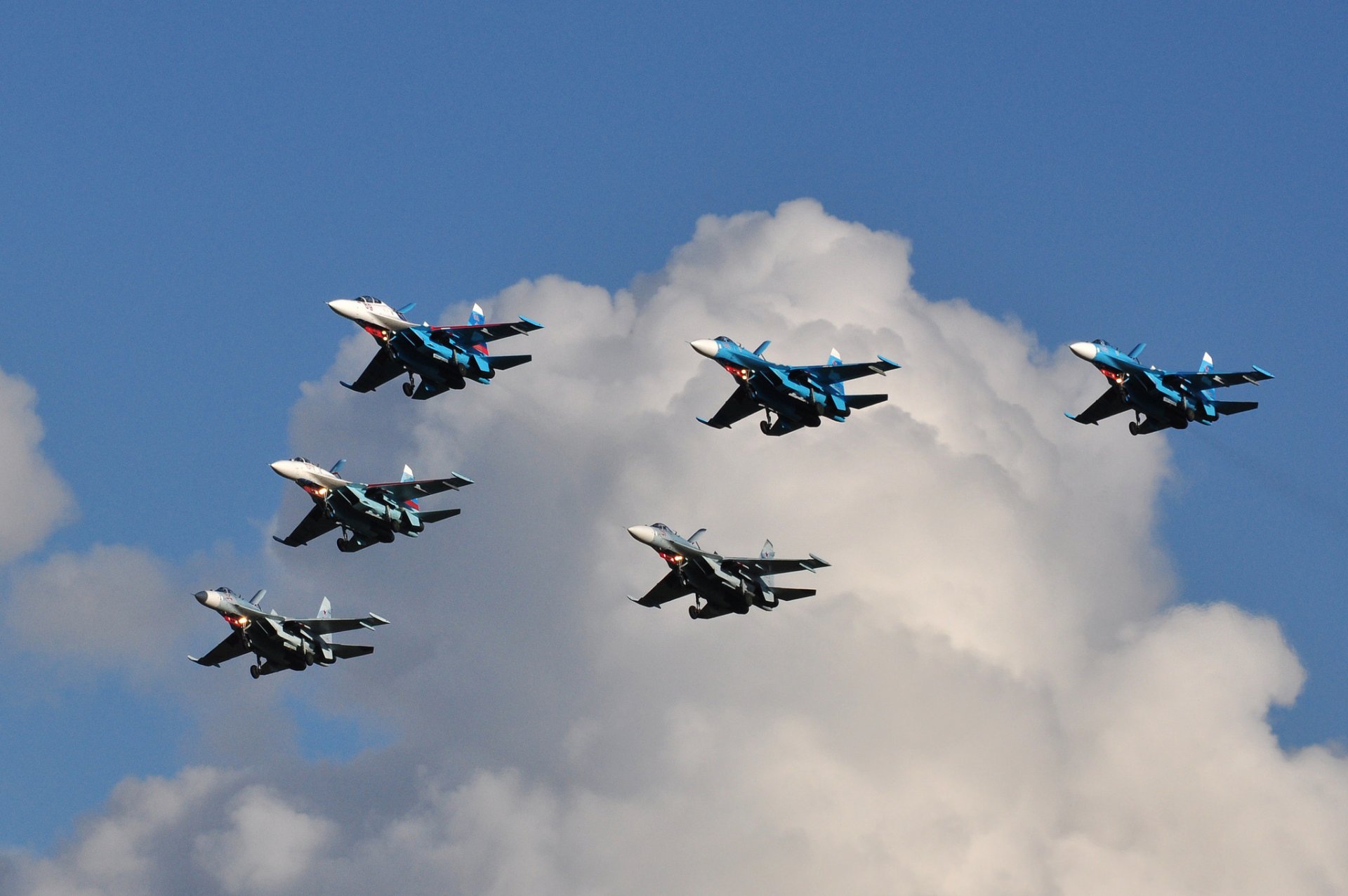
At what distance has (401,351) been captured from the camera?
133 meters

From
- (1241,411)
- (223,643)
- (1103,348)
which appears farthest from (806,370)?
(223,643)

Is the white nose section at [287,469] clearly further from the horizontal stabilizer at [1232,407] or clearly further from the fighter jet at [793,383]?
the horizontal stabilizer at [1232,407]

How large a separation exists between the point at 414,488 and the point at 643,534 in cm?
1561

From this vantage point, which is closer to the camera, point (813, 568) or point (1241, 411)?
point (813, 568)

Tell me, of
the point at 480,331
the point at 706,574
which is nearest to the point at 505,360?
the point at 480,331

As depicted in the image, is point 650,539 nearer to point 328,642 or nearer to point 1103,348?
point 328,642

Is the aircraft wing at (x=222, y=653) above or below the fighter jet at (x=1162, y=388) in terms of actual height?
Answer: below

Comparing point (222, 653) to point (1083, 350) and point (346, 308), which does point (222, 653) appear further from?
point (1083, 350)

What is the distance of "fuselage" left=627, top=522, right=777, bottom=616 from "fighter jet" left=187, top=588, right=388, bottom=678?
57.1 ft

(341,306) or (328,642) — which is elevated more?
(341,306)

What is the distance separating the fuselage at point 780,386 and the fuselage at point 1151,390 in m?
15.2

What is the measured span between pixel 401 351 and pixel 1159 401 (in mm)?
47012

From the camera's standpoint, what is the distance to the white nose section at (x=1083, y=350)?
427ft

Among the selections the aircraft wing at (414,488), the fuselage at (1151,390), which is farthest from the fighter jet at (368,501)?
the fuselage at (1151,390)
